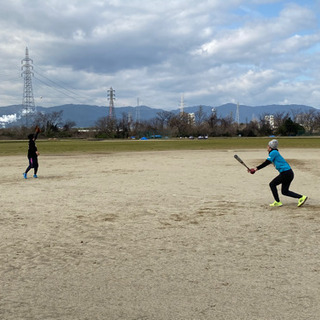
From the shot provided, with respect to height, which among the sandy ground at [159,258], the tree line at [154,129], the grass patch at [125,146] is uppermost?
the tree line at [154,129]

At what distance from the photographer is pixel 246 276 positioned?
172 inches

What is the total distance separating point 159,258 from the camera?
16.6 feet

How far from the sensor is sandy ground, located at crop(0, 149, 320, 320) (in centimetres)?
363

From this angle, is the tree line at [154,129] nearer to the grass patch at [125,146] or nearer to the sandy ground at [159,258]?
the grass patch at [125,146]

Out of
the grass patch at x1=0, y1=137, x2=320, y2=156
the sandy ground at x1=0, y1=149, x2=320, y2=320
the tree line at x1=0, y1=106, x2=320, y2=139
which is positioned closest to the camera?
the sandy ground at x1=0, y1=149, x2=320, y2=320

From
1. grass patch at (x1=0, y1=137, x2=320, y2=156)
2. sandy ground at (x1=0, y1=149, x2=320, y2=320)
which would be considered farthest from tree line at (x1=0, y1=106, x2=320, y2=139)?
sandy ground at (x1=0, y1=149, x2=320, y2=320)

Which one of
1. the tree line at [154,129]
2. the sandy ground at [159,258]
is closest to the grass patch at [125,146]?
the sandy ground at [159,258]

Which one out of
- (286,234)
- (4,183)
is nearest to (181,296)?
(286,234)

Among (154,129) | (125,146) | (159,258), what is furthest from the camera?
(154,129)

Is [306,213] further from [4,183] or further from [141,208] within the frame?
[4,183]

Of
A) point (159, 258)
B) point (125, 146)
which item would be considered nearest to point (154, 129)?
point (125, 146)

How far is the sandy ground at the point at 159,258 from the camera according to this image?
3.63 m

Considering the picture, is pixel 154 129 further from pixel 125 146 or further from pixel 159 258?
pixel 159 258

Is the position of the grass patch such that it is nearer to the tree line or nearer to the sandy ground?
the sandy ground
